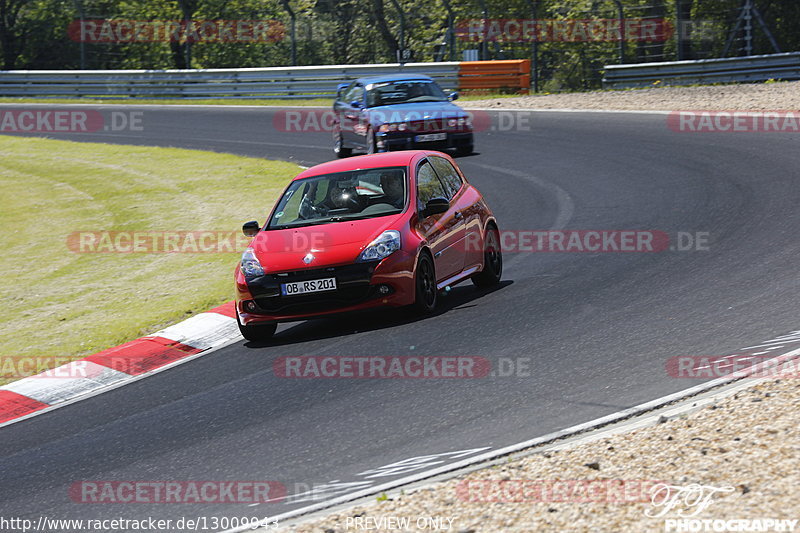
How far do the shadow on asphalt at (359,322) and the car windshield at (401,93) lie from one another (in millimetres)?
10721

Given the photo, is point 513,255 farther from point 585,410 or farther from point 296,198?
point 585,410

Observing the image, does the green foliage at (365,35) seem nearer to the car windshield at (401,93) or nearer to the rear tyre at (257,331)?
the car windshield at (401,93)

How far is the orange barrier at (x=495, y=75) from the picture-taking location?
3128cm

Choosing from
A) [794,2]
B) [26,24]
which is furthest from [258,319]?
[26,24]

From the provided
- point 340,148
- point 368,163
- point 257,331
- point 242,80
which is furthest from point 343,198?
point 242,80

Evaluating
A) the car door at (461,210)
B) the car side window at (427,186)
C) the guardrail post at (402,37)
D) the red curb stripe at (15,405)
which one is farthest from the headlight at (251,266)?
the guardrail post at (402,37)

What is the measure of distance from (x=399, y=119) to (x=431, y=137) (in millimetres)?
680

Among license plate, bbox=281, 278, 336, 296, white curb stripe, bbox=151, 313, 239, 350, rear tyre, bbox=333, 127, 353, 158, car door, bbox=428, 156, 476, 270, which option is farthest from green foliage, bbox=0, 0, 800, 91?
license plate, bbox=281, 278, 336, 296

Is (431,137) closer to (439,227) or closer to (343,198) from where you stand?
(343,198)

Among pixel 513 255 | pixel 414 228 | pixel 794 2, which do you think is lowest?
pixel 513 255

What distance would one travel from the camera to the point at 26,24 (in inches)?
1825

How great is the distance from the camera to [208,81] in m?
36.5

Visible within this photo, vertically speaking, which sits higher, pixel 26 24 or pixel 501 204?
pixel 26 24

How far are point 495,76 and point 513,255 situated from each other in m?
19.3
